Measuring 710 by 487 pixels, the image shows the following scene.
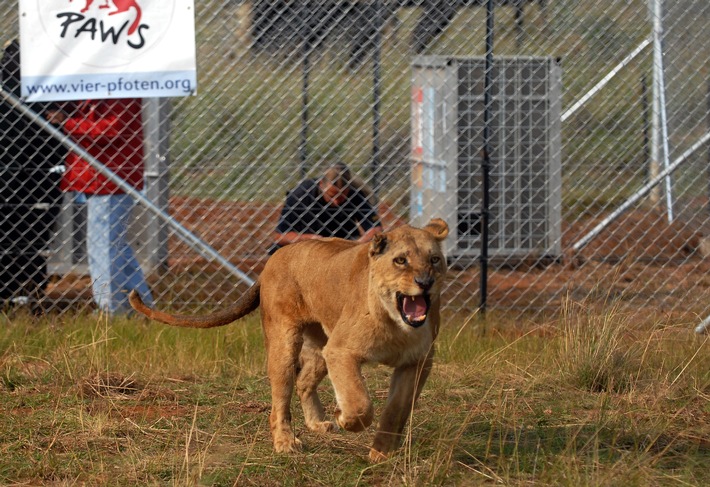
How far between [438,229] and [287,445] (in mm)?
1026

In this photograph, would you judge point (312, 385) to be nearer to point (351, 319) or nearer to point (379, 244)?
point (351, 319)

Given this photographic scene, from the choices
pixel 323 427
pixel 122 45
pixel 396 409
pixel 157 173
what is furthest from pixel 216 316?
pixel 157 173

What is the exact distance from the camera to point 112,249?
726cm

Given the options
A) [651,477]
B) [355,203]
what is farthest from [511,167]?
[651,477]

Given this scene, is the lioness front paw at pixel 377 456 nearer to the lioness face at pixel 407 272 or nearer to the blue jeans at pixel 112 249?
the lioness face at pixel 407 272

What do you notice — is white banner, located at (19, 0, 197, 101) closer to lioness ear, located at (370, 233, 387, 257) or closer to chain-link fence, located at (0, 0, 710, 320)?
Answer: chain-link fence, located at (0, 0, 710, 320)

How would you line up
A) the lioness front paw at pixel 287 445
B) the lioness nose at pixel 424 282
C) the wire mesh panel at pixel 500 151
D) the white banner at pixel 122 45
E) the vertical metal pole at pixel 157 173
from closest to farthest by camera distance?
1. the lioness nose at pixel 424 282
2. the lioness front paw at pixel 287 445
3. the white banner at pixel 122 45
4. the vertical metal pole at pixel 157 173
5. the wire mesh panel at pixel 500 151

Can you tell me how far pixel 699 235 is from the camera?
10.1 m

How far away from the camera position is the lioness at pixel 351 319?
12.3 feet

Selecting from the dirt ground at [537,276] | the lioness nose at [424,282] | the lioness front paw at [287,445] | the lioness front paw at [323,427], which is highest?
the lioness nose at [424,282]

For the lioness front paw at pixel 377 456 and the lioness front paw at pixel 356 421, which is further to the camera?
the lioness front paw at pixel 377 456

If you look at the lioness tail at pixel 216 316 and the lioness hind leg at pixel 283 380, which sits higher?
the lioness tail at pixel 216 316

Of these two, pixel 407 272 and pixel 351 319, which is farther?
pixel 351 319

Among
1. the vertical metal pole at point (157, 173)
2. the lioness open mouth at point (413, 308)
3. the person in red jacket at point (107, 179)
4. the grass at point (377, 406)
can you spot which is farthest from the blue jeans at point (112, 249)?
the lioness open mouth at point (413, 308)
